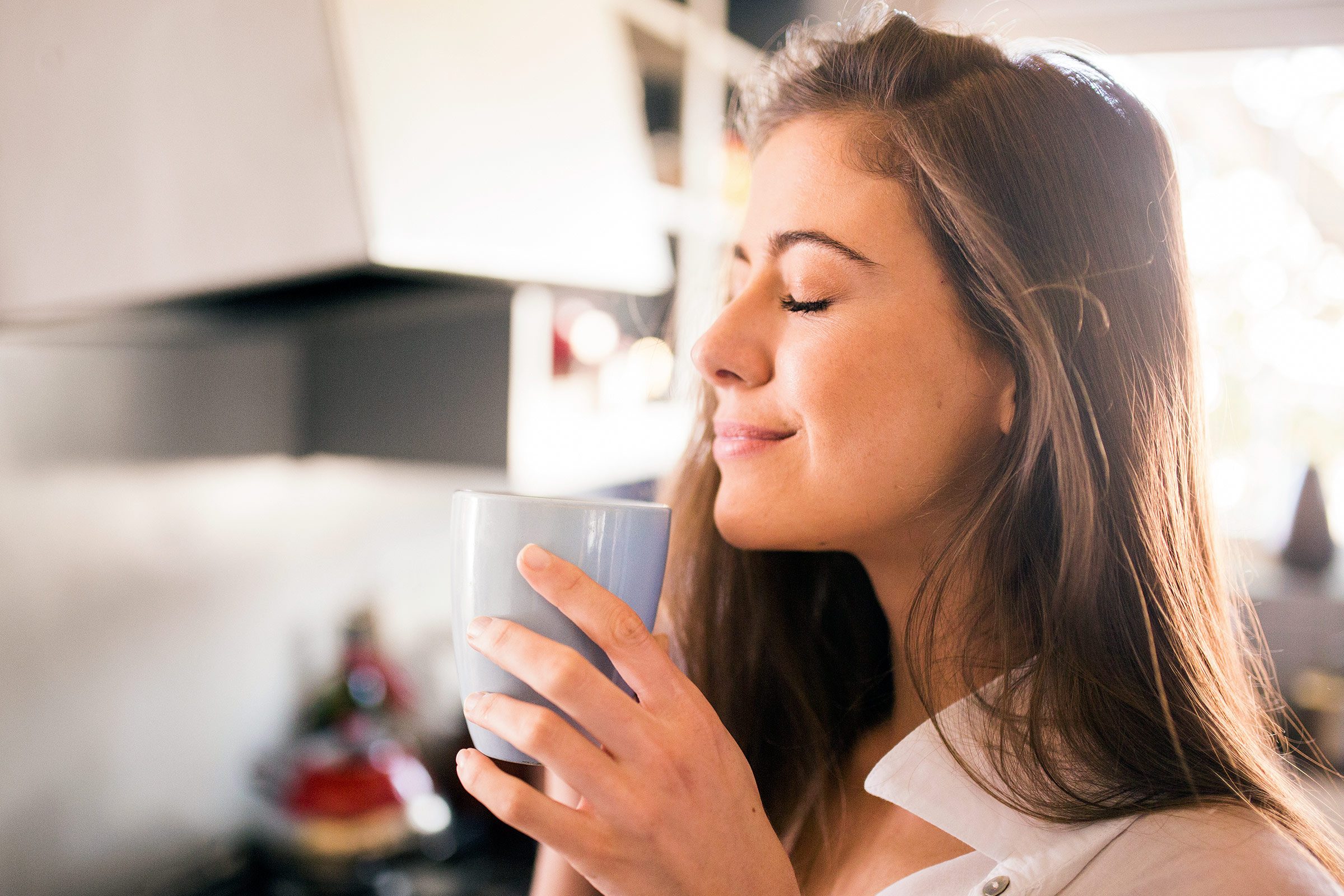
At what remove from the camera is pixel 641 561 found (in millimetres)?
603

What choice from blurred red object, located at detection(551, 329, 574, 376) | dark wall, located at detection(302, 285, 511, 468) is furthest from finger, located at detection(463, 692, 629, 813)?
blurred red object, located at detection(551, 329, 574, 376)

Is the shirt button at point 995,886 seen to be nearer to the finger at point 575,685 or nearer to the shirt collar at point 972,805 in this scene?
the shirt collar at point 972,805

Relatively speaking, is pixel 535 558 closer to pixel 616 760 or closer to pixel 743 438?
pixel 616 760

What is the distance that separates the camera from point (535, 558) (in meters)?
0.55

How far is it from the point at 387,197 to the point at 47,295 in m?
0.40

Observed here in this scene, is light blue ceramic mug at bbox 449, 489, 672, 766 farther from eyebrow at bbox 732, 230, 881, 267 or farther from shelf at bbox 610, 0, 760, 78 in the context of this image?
shelf at bbox 610, 0, 760, 78

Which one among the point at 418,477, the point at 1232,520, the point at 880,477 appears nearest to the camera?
the point at 880,477

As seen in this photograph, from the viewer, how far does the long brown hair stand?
2.21 ft

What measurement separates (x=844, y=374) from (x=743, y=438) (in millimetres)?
100

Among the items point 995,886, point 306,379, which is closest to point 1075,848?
point 995,886

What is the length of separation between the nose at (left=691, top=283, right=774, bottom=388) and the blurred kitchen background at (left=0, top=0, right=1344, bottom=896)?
24 centimetres

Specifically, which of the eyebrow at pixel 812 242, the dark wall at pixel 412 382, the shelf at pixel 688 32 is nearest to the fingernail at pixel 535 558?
the eyebrow at pixel 812 242

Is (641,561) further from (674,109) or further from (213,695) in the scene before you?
(674,109)

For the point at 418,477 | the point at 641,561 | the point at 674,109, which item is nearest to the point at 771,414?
the point at 641,561
